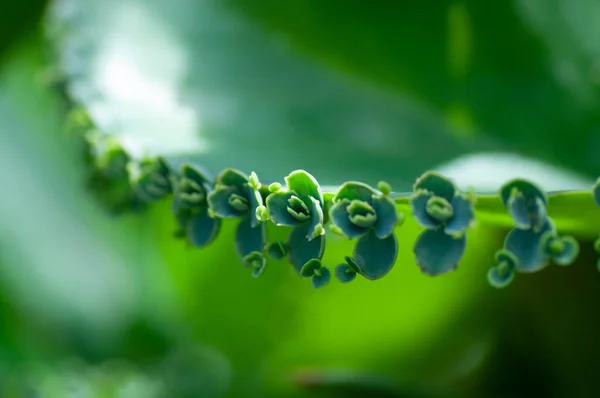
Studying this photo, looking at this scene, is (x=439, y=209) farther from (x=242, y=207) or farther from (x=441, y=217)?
(x=242, y=207)

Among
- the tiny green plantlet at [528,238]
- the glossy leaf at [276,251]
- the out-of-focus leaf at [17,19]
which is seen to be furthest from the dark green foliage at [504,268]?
the out-of-focus leaf at [17,19]

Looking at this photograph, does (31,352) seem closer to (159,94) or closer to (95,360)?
(95,360)

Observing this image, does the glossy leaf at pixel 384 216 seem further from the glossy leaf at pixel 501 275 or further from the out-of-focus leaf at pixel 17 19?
the out-of-focus leaf at pixel 17 19

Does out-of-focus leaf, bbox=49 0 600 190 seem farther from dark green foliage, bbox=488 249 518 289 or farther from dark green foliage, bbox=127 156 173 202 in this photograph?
dark green foliage, bbox=488 249 518 289

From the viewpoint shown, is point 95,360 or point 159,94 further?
point 95,360

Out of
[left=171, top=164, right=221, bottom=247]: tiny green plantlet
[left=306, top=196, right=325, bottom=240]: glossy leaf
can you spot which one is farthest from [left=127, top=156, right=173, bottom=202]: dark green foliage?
[left=306, top=196, right=325, bottom=240]: glossy leaf

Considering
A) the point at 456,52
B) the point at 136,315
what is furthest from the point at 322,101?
the point at 136,315
